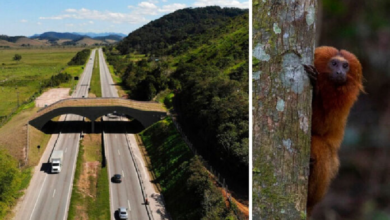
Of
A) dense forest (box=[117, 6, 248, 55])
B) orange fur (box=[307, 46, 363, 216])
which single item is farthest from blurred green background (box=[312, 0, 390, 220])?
dense forest (box=[117, 6, 248, 55])

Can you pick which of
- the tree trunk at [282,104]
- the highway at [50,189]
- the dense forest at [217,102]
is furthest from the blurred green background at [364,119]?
the highway at [50,189]

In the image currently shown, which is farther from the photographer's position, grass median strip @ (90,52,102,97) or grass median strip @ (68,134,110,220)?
grass median strip @ (90,52,102,97)

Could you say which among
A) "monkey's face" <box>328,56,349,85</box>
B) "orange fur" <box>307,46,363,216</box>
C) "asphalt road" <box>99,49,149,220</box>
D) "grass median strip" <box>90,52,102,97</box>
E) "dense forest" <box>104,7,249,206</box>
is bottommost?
"asphalt road" <box>99,49,149,220</box>

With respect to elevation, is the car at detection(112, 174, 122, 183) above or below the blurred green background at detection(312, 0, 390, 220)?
below

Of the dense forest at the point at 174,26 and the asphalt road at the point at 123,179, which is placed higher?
the dense forest at the point at 174,26

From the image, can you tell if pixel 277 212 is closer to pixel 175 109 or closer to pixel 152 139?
pixel 152 139

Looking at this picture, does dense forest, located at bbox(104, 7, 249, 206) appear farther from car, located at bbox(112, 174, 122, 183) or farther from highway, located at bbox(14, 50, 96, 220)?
highway, located at bbox(14, 50, 96, 220)

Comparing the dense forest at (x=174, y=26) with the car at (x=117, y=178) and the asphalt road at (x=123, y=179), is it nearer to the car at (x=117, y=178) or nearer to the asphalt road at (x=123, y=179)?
the asphalt road at (x=123, y=179)
